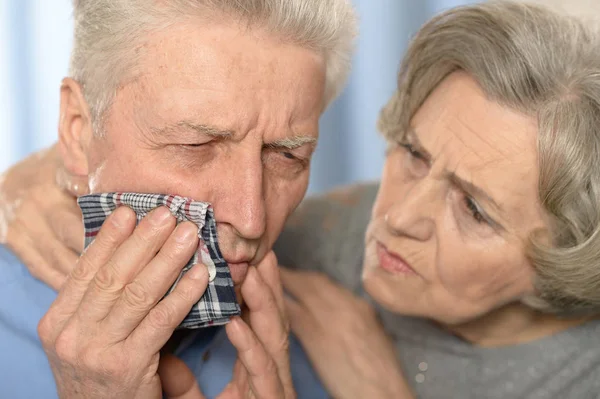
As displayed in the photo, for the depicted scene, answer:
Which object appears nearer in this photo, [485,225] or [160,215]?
[160,215]

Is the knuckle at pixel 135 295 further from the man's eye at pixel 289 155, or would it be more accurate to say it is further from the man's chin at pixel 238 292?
the man's eye at pixel 289 155

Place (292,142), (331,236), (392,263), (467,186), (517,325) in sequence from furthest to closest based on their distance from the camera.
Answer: (331,236) → (517,325) → (392,263) → (467,186) → (292,142)

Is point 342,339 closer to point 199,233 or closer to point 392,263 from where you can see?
point 392,263

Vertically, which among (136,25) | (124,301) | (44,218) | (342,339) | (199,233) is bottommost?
(342,339)

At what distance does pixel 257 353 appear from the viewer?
1479 mm

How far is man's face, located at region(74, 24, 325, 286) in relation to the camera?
4.20 feet

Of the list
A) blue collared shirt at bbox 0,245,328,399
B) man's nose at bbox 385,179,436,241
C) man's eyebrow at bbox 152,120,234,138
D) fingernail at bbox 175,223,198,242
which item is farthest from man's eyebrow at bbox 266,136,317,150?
blue collared shirt at bbox 0,245,328,399

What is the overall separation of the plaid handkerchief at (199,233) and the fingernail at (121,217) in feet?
0.10

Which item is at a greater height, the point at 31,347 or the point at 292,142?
the point at 292,142

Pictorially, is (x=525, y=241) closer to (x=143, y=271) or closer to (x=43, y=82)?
(x=143, y=271)

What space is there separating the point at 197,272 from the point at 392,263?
616 mm

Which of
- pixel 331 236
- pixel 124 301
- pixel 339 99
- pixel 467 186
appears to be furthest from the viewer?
pixel 339 99

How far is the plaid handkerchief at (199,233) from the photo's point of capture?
1282mm

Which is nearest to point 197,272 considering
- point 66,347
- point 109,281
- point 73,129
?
point 109,281
